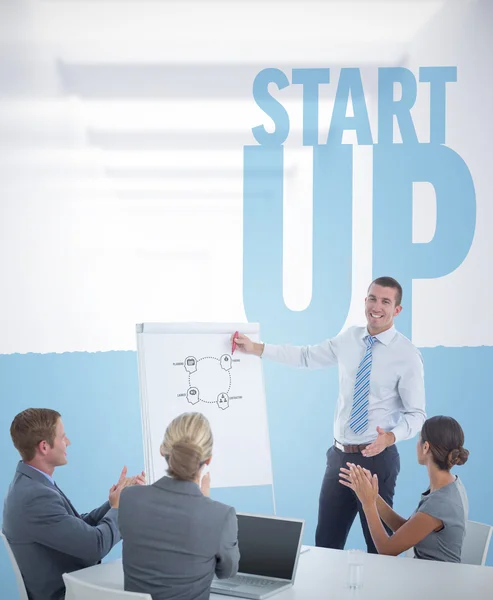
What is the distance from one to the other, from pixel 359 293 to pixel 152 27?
221cm

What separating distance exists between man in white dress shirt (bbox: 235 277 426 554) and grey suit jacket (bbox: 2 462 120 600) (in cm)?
135

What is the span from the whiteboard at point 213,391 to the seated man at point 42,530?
0.72 meters

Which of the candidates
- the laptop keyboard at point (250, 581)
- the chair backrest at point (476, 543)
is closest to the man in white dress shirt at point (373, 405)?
the chair backrest at point (476, 543)

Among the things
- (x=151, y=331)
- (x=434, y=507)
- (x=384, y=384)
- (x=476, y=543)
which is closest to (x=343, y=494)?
(x=384, y=384)

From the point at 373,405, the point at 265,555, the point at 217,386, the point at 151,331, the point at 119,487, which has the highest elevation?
the point at 151,331

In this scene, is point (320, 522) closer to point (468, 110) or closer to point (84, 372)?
point (84, 372)

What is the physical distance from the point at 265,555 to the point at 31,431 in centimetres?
96

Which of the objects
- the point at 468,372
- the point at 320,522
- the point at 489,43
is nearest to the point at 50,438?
the point at 320,522

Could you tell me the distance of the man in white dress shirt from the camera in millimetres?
3773

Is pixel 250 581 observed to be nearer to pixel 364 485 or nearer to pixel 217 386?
pixel 364 485

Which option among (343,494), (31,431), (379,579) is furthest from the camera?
(343,494)

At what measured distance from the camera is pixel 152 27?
4.93 meters

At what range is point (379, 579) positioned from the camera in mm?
2510

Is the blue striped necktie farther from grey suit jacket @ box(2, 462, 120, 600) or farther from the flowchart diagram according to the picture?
grey suit jacket @ box(2, 462, 120, 600)
